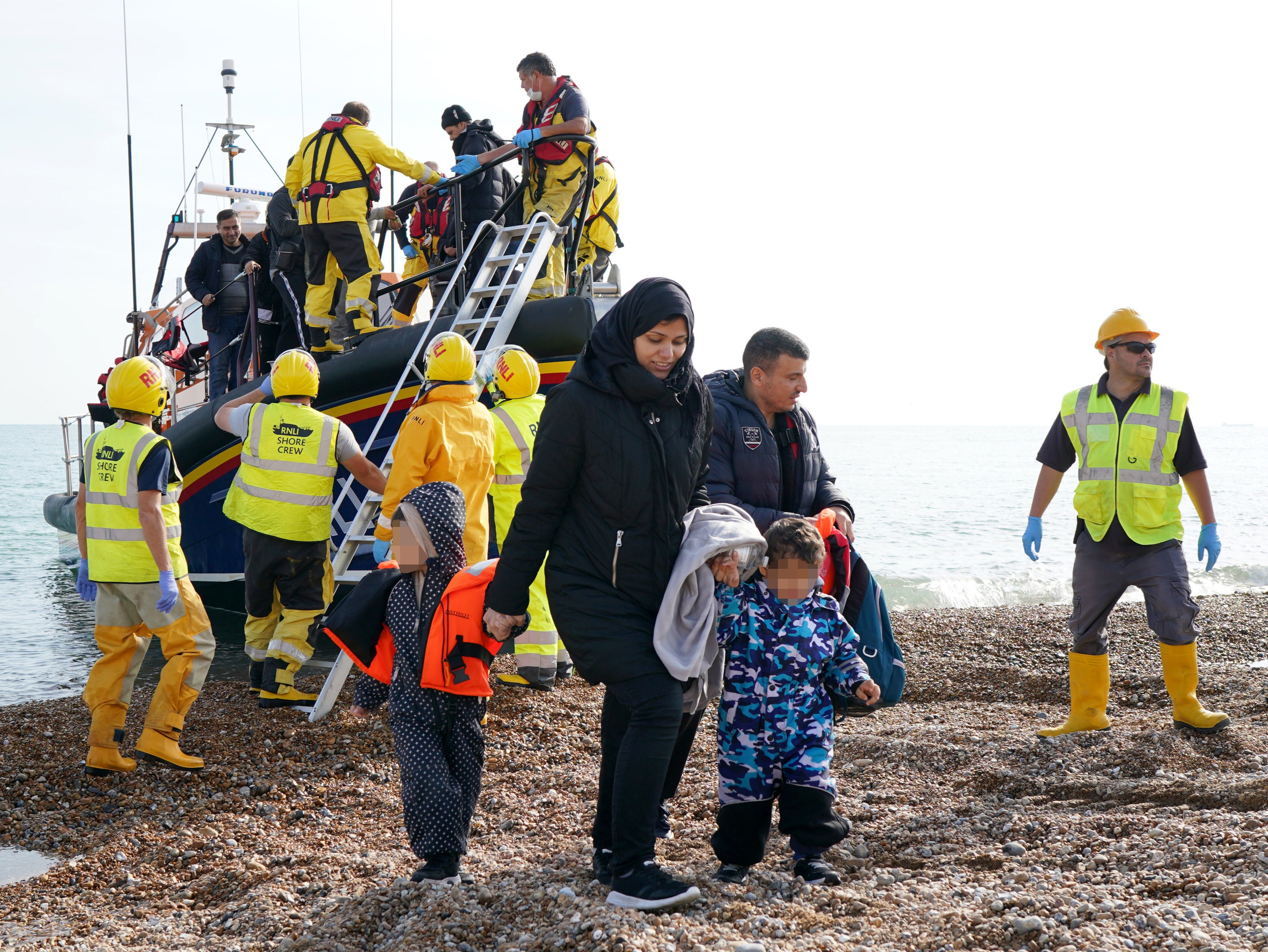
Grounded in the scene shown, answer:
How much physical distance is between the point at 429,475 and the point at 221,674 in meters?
3.58

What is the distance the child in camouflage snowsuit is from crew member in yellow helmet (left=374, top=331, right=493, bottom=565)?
2.11 m

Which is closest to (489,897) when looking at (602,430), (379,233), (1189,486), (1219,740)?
(602,430)

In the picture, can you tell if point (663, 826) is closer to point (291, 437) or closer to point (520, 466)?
point (520, 466)

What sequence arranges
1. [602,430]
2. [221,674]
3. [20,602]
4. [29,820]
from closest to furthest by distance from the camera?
1. [602,430]
2. [29,820]
3. [221,674]
4. [20,602]

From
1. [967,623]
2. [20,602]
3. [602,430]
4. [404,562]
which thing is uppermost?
[602,430]

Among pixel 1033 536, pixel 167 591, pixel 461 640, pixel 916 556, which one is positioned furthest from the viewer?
pixel 916 556

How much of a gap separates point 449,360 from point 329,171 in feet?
8.25

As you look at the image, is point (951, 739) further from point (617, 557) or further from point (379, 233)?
point (379, 233)

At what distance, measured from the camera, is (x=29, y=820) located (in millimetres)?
3967

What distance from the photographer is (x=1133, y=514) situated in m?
4.27

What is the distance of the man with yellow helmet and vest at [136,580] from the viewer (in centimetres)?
424

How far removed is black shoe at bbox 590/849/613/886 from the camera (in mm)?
2744

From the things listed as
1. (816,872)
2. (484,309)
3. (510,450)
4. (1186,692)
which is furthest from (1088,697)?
(484,309)

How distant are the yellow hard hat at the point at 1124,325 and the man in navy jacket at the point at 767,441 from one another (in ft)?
5.79
